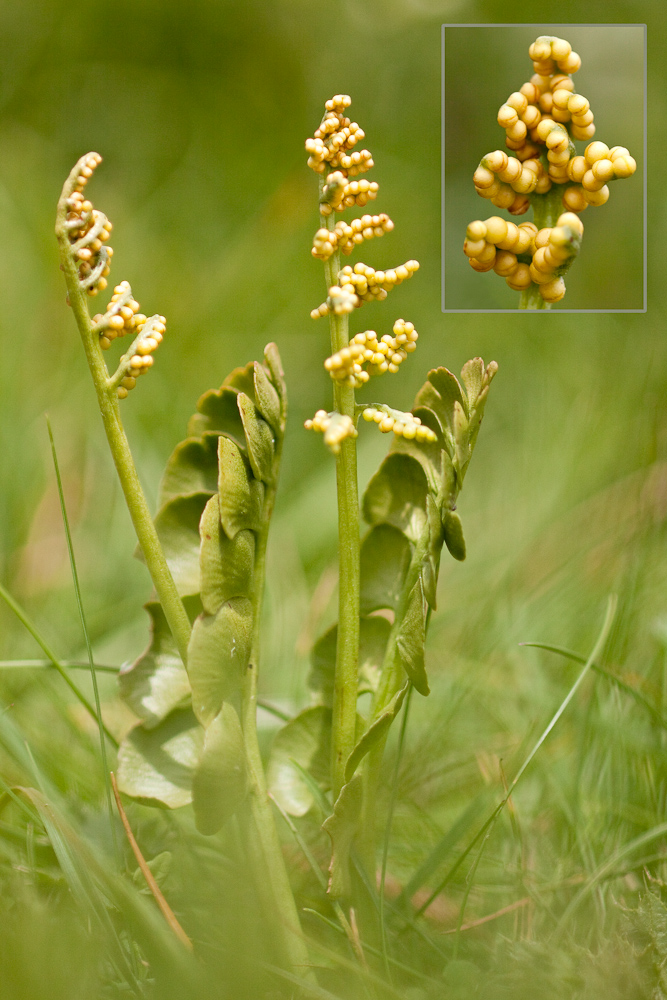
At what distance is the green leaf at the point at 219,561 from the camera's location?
0.42 metres

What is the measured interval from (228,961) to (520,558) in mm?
514

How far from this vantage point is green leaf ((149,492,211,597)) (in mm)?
490

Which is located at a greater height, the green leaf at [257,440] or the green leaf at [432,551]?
the green leaf at [257,440]

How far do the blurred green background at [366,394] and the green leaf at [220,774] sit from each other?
Answer: 0.31 ft

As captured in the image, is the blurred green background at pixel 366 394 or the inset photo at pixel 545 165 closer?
the inset photo at pixel 545 165

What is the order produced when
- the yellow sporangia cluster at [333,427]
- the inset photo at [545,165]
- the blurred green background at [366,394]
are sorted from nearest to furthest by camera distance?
the yellow sporangia cluster at [333,427] → the inset photo at [545,165] → the blurred green background at [366,394]

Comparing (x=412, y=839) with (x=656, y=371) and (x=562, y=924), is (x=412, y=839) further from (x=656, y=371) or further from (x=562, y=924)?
(x=656, y=371)

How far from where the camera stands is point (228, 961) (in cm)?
42

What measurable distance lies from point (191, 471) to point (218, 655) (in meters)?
0.13

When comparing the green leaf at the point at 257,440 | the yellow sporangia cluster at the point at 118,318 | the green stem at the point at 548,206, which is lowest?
the green leaf at the point at 257,440

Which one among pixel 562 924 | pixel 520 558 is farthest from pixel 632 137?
pixel 562 924

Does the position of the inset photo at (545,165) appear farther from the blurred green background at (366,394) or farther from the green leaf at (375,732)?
A: the green leaf at (375,732)

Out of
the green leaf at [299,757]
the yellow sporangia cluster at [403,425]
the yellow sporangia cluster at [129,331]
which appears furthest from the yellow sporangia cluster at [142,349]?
the green leaf at [299,757]

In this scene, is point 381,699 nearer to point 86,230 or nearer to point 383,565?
point 383,565
